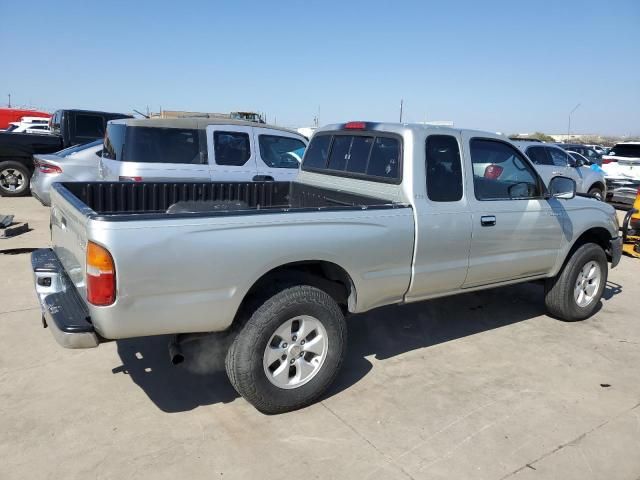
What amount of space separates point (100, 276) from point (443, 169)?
2577 millimetres

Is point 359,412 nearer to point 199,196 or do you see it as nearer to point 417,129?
point 417,129

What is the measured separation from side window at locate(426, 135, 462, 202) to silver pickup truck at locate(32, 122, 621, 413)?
0.01 m

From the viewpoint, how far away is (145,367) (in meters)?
3.84

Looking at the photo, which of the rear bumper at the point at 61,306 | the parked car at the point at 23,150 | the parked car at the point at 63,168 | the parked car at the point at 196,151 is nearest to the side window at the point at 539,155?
the parked car at the point at 196,151

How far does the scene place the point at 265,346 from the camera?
3.13 meters

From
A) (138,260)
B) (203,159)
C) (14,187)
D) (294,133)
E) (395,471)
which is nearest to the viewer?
(138,260)

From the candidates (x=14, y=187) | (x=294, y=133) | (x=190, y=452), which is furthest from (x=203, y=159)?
(x=14, y=187)

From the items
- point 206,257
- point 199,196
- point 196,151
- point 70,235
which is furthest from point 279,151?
point 206,257

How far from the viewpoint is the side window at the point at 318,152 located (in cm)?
478

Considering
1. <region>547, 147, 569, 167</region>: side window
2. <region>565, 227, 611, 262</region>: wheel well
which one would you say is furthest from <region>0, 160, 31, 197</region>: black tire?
<region>547, 147, 569, 167</region>: side window

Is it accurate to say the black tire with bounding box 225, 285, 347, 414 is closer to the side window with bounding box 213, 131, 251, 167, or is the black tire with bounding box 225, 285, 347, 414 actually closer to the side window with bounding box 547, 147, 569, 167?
the side window with bounding box 213, 131, 251, 167

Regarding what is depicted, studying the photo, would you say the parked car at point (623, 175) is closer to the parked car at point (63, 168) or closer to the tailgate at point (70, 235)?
the parked car at point (63, 168)

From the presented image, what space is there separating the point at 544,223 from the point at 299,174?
7.61 feet

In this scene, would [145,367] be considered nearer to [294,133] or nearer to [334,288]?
[334,288]
